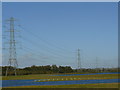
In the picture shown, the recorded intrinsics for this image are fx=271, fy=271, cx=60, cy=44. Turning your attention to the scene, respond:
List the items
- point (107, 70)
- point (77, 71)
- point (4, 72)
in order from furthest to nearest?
point (107, 70)
point (77, 71)
point (4, 72)

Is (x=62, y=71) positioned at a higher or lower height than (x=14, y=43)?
lower

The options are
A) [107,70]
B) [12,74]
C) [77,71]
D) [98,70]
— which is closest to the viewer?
[12,74]

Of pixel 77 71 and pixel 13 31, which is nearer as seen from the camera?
pixel 13 31

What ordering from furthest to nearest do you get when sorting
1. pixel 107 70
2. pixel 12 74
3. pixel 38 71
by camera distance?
pixel 107 70 < pixel 38 71 < pixel 12 74

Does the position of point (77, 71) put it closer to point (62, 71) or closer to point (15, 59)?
point (62, 71)

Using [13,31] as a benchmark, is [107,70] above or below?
below

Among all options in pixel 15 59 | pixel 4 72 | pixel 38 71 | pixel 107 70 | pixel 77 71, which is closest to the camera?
pixel 15 59

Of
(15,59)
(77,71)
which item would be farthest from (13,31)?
(77,71)

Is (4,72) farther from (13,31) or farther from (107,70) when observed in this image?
(107,70)

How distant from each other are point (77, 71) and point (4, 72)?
23.1 metres

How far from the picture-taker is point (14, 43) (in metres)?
33.5

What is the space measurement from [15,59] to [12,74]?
14.3 meters

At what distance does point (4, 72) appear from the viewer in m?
50.2

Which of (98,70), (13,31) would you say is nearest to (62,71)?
(98,70)
